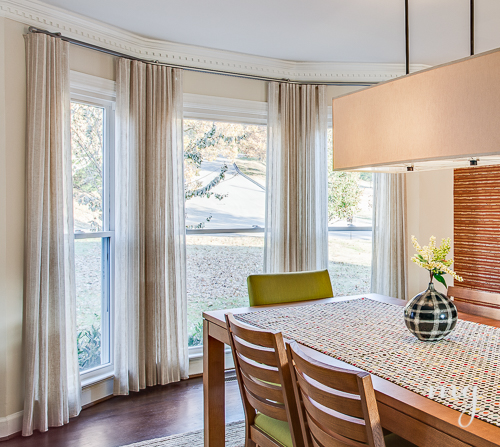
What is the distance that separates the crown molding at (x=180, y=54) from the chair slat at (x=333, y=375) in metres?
2.70

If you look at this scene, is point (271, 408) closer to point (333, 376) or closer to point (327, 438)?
point (327, 438)

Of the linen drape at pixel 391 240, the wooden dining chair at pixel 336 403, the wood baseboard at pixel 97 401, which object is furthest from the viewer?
the linen drape at pixel 391 240

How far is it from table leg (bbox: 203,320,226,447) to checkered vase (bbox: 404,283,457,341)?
39.7 inches

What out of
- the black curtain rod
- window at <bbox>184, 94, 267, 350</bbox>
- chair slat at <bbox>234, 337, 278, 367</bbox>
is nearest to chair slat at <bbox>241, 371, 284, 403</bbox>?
chair slat at <bbox>234, 337, 278, 367</bbox>

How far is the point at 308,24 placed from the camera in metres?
3.22

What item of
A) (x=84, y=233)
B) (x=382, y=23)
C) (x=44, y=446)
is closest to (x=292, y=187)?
(x=382, y=23)

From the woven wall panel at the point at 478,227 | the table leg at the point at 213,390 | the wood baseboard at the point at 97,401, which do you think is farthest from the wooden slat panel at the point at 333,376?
the woven wall panel at the point at 478,227

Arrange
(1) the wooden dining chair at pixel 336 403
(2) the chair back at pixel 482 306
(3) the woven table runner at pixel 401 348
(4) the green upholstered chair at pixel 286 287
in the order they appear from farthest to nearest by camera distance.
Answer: (4) the green upholstered chair at pixel 286 287, (2) the chair back at pixel 482 306, (3) the woven table runner at pixel 401 348, (1) the wooden dining chair at pixel 336 403

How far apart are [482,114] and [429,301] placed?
846 millimetres

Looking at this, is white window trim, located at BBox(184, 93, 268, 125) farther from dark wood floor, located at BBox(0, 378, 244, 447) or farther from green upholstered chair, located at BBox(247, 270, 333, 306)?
A: dark wood floor, located at BBox(0, 378, 244, 447)

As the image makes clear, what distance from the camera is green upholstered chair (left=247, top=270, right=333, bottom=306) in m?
2.72

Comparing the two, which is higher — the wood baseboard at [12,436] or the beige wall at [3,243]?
the beige wall at [3,243]

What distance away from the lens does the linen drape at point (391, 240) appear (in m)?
4.27

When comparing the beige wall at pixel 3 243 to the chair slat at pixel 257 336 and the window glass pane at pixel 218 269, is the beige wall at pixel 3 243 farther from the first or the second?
the chair slat at pixel 257 336
